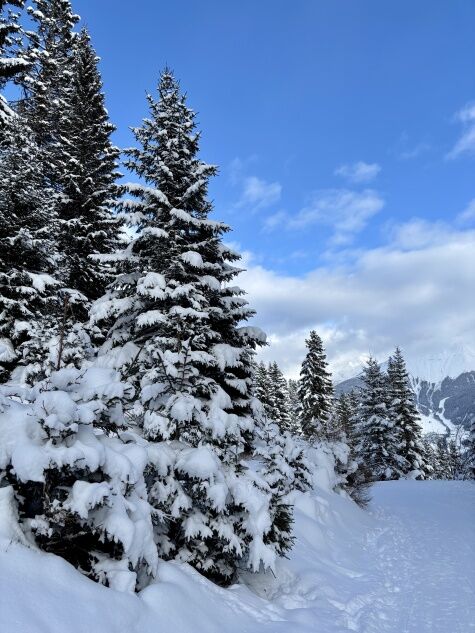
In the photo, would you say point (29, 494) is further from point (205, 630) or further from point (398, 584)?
point (398, 584)

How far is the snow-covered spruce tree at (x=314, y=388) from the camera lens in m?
37.7

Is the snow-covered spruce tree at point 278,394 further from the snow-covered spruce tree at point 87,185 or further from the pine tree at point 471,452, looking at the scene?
the snow-covered spruce tree at point 87,185

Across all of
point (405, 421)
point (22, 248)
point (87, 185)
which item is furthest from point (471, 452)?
point (22, 248)

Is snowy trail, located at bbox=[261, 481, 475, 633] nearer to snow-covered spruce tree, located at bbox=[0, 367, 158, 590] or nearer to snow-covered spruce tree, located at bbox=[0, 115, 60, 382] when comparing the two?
snow-covered spruce tree, located at bbox=[0, 367, 158, 590]

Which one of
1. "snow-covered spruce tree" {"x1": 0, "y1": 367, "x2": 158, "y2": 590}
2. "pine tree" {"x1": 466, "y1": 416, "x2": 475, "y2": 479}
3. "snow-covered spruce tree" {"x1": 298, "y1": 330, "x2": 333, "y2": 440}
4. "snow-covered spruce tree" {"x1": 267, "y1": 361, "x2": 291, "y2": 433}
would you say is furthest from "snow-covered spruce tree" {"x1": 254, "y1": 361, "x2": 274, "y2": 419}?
"snow-covered spruce tree" {"x1": 0, "y1": 367, "x2": 158, "y2": 590}

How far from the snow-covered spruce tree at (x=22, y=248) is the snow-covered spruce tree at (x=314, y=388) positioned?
25846mm

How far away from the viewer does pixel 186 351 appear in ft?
23.4

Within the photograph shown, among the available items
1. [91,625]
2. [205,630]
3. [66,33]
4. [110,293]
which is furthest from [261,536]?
[66,33]

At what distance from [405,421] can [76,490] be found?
3690 cm

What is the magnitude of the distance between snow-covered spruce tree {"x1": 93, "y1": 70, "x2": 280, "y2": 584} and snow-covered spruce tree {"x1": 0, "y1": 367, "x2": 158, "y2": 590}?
3.54 ft

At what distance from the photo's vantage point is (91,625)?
142 inches

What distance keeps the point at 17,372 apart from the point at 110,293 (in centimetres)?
434

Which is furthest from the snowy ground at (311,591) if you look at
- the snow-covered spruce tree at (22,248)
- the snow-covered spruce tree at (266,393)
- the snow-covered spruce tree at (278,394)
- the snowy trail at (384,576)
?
the snow-covered spruce tree at (278,394)

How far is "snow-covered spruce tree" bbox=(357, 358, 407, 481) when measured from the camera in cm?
3466
